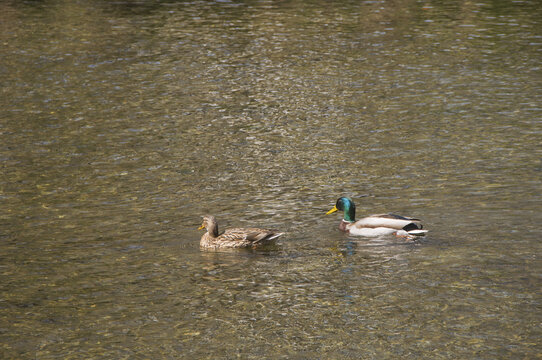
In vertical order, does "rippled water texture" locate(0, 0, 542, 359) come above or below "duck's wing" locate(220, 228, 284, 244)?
below

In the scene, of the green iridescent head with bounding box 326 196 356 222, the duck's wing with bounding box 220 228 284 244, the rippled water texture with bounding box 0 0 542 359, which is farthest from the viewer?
the green iridescent head with bounding box 326 196 356 222

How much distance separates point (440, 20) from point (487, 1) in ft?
23.3

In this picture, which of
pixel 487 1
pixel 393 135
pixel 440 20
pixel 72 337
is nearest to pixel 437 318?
pixel 72 337

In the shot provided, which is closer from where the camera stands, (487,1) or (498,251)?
(498,251)

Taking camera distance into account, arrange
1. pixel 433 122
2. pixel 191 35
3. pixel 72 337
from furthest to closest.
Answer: pixel 191 35, pixel 433 122, pixel 72 337

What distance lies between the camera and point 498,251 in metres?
14.1

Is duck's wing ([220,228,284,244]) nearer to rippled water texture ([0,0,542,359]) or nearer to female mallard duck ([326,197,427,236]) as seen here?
rippled water texture ([0,0,542,359])

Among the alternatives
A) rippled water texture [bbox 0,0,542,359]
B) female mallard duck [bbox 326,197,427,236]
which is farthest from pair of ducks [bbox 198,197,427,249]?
rippled water texture [bbox 0,0,542,359]

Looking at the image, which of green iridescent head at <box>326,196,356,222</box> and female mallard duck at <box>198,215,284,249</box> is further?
green iridescent head at <box>326,196,356,222</box>

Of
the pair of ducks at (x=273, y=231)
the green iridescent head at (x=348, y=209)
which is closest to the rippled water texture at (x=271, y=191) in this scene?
the pair of ducks at (x=273, y=231)

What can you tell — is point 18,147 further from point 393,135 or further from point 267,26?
point 267,26

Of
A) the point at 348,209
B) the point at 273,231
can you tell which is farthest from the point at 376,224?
the point at 273,231

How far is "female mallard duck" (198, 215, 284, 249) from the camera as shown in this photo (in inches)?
574

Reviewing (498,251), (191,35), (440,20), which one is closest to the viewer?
(498,251)
